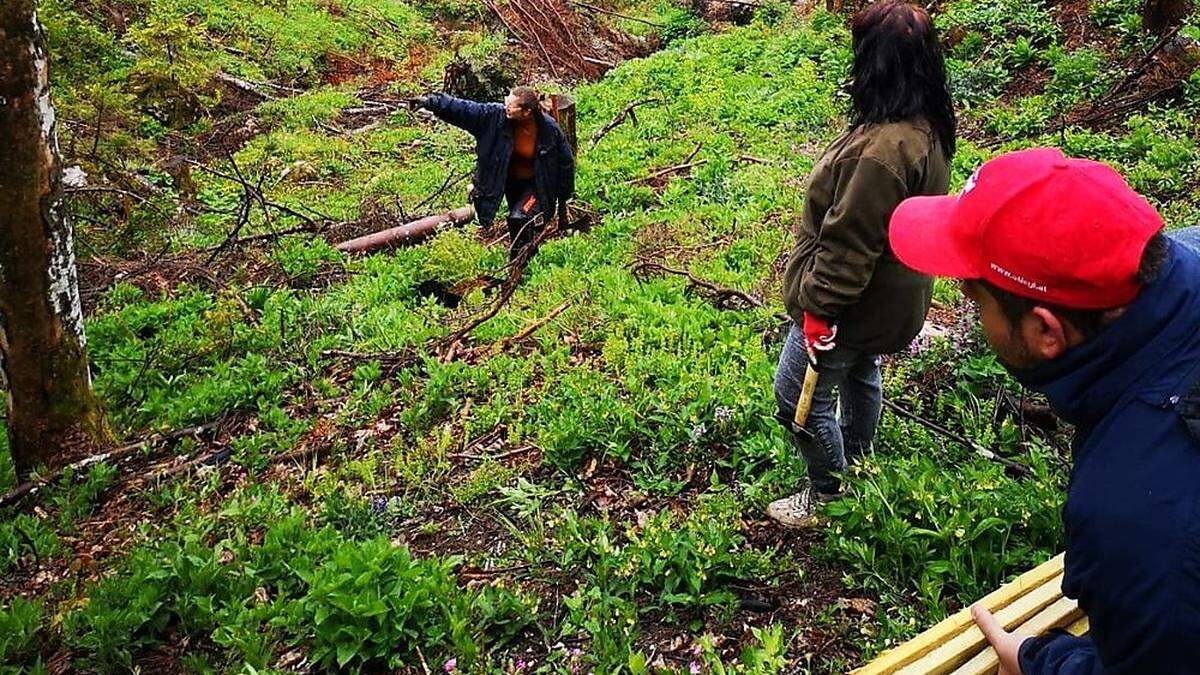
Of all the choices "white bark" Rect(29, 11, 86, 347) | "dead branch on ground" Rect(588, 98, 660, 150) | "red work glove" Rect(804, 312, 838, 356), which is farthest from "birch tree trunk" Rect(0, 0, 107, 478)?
"dead branch on ground" Rect(588, 98, 660, 150)

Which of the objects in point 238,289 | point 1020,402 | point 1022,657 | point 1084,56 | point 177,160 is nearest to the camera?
point 1022,657

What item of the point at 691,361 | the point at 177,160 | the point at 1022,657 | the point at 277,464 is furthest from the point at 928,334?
the point at 177,160

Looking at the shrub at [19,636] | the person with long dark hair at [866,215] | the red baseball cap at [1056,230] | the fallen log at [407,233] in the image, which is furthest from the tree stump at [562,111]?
the red baseball cap at [1056,230]

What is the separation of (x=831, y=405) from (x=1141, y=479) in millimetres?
2058

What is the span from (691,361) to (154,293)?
5487 mm

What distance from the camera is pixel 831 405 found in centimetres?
350

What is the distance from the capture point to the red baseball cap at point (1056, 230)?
5.16 ft

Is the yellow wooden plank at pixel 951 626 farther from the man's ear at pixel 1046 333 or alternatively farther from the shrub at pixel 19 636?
the shrub at pixel 19 636

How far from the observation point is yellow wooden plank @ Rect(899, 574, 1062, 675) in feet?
8.53

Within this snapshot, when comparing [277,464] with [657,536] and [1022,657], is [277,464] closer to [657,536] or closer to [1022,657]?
[657,536]

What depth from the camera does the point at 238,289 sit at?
25.1 feet

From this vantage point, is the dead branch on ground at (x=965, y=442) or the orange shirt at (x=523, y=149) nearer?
the dead branch on ground at (x=965, y=442)

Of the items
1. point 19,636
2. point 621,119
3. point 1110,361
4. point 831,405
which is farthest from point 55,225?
point 621,119

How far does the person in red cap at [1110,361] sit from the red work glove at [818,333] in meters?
1.39
